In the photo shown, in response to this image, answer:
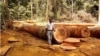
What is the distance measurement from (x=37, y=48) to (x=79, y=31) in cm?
113

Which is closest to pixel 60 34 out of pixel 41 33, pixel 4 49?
pixel 41 33

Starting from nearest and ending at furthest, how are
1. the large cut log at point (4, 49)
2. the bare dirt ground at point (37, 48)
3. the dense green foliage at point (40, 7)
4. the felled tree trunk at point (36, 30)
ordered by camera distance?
the large cut log at point (4, 49), the bare dirt ground at point (37, 48), the dense green foliage at point (40, 7), the felled tree trunk at point (36, 30)

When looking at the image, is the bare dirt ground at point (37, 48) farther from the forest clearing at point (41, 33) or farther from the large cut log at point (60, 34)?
the large cut log at point (60, 34)

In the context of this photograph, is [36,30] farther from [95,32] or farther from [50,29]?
[95,32]

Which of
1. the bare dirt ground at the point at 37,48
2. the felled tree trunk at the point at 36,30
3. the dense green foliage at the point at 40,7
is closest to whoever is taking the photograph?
the bare dirt ground at the point at 37,48

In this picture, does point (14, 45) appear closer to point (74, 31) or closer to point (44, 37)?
point (44, 37)

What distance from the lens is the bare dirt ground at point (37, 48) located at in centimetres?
365

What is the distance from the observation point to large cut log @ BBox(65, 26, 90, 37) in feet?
13.9

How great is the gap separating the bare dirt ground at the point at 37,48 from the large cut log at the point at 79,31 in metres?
0.24

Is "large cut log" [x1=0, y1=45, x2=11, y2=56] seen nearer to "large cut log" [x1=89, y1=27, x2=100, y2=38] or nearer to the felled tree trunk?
the felled tree trunk

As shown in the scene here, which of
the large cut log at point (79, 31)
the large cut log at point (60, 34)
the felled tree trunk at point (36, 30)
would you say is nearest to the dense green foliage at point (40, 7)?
the felled tree trunk at point (36, 30)

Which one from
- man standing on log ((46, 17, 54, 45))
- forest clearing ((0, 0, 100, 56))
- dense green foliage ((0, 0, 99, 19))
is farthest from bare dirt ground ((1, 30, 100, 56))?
dense green foliage ((0, 0, 99, 19))

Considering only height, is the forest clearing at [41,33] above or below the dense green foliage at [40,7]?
below

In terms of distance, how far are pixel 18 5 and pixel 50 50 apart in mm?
1123
